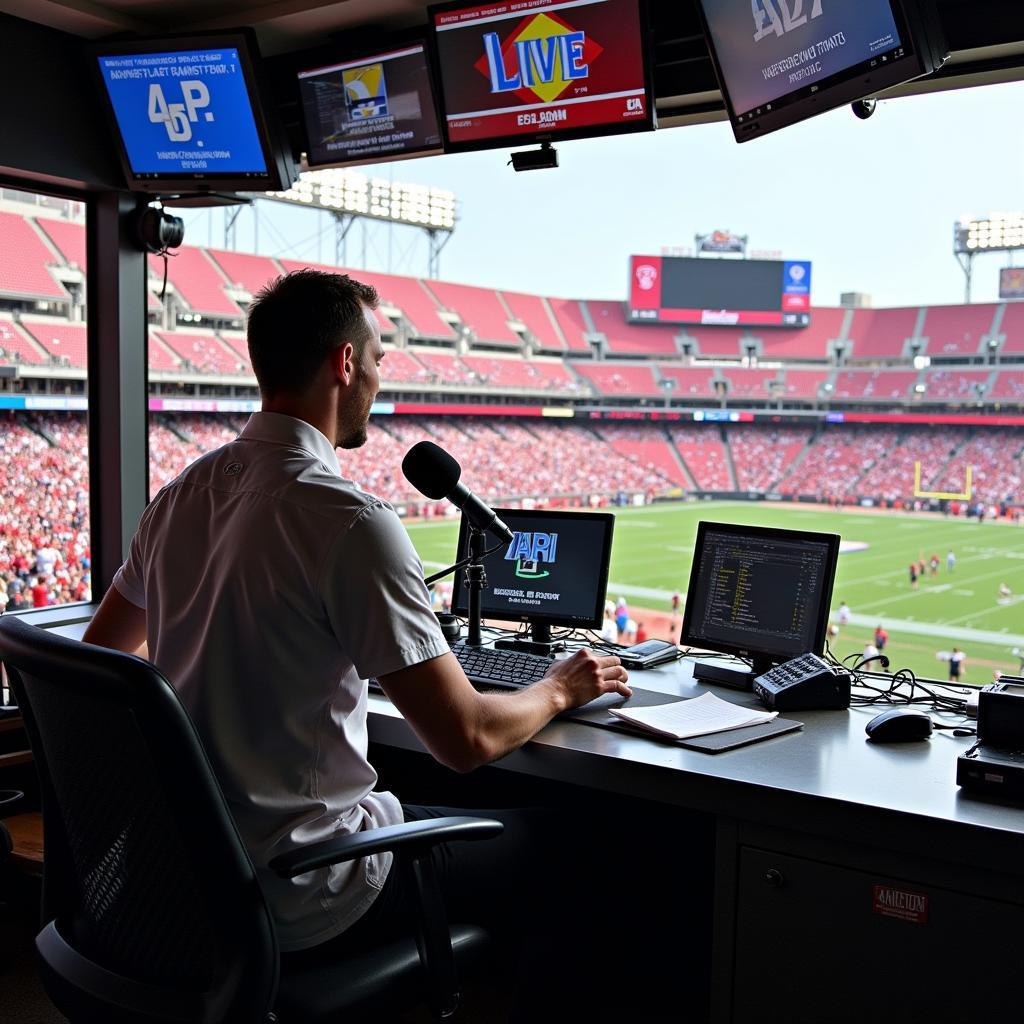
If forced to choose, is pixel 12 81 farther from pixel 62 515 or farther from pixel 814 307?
pixel 814 307

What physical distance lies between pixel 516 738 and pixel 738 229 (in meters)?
35.2

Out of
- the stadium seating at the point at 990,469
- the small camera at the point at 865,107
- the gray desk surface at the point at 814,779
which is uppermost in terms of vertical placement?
the small camera at the point at 865,107

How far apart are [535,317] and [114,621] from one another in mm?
27784

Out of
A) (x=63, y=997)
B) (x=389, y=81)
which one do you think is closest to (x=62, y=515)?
(x=389, y=81)

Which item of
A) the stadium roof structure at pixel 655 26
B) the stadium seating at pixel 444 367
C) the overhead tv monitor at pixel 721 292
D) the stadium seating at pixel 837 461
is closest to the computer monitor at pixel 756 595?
the stadium roof structure at pixel 655 26

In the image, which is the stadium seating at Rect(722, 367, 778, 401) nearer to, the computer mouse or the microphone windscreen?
the microphone windscreen

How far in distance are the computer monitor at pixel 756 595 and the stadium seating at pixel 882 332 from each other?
2712 cm

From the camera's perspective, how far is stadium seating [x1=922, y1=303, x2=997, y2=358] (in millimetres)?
25984

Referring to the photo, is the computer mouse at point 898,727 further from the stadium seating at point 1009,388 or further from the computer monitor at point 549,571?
the stadium seating at point 1009,388

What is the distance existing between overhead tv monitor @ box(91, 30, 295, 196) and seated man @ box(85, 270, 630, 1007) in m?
1.63

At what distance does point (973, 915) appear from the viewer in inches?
53.6

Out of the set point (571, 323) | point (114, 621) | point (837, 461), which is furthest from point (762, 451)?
point (114, 621)

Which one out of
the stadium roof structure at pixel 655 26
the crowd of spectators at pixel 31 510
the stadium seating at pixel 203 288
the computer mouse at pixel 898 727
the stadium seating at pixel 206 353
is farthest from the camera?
the stadium seating at pixel 203 288

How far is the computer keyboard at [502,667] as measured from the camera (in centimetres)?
202
